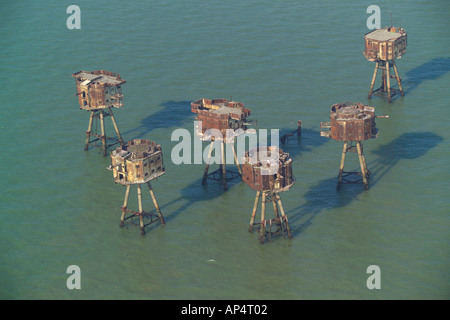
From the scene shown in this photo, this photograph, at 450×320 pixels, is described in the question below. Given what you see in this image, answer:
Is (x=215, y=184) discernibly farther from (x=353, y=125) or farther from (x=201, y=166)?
(x=353, y=125)

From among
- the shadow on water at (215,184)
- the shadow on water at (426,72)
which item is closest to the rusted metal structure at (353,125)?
the shadow on water at (215,184)

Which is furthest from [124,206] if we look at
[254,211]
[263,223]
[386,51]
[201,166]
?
[386,51]

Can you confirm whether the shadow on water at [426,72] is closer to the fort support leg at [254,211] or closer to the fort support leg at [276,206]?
the fort support leg at [276,206]

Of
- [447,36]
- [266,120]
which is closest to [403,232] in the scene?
[266,120]

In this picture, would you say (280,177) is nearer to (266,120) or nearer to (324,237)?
(324,237)

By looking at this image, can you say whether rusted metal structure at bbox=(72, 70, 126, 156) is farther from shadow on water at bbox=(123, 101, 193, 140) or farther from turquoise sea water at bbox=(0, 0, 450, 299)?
shadow on water at bbox=(123, 101, 193, 140)

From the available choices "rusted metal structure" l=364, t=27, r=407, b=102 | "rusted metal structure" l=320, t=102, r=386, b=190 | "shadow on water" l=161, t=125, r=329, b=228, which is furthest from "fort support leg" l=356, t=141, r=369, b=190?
"rusted metal structure" l=364, t=27, r=407, b=102

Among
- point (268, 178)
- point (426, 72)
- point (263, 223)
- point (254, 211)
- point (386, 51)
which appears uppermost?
point (386, 51)
